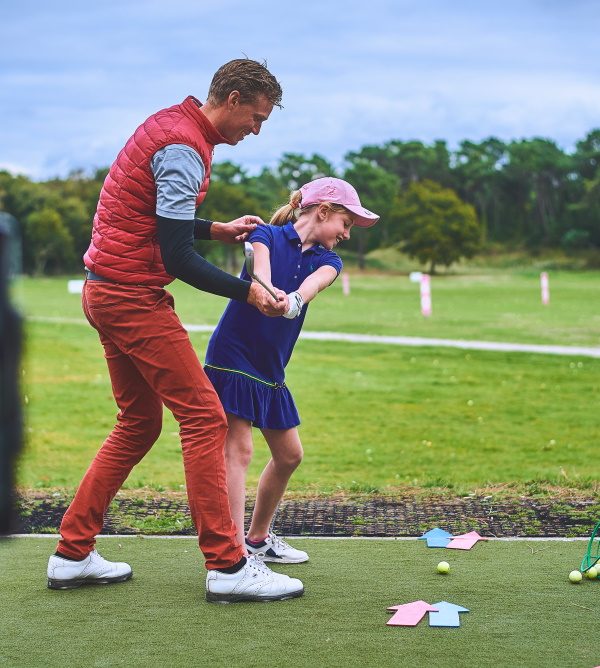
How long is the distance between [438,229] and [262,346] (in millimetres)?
88911

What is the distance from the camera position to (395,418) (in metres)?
14.1

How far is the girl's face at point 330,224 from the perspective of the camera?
5145 millimetres

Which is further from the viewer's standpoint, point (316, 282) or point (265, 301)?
point (316, 282)

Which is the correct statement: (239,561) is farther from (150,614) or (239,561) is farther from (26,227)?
(26,227)

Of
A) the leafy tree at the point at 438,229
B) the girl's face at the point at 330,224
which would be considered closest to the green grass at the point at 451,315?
the girl's face at the point at 330,224

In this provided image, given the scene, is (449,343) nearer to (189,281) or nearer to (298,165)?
(189,281)

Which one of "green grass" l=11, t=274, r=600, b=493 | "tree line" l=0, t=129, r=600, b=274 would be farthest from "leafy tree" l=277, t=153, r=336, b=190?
"green grass" l=11, t=274, r=600, b=493

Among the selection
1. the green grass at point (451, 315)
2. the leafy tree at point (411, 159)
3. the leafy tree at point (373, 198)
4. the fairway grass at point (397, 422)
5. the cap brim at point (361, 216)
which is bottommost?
the fairway grass at point (397, 422)

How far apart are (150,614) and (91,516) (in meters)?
0.65

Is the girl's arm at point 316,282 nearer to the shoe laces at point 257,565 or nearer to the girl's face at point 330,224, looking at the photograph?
the girl's face at point 330,224

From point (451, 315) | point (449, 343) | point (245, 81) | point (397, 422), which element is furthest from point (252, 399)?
point (451, 315)

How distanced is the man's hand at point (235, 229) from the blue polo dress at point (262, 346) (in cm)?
7

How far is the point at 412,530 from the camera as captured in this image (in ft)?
20.4

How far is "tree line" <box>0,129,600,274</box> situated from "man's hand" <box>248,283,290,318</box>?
65.9 metres
